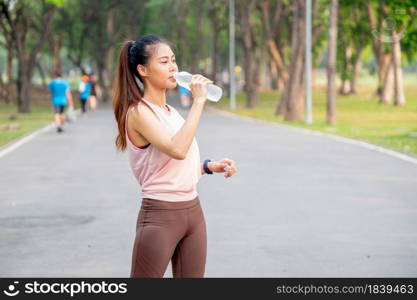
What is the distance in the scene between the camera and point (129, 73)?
462cm

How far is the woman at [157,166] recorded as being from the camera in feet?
14.7

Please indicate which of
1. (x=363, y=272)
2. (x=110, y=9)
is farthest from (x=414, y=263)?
(x=110, y=9)

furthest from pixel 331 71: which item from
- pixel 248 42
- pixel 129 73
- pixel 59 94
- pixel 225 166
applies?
pixel 129 73

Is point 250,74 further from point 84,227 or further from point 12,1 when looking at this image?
point 84,227

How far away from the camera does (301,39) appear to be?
35406 millimetres

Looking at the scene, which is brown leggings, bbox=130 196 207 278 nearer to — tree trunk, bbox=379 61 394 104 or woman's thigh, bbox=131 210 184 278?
woman's thigh, bbox=131 210 184 278

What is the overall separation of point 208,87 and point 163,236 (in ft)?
2.30

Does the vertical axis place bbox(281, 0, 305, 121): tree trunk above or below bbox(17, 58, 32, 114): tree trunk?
above

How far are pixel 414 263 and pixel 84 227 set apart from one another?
3.47m

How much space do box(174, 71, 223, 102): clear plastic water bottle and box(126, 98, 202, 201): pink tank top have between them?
22 centimetres

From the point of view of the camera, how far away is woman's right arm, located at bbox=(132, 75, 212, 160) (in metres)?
4.30

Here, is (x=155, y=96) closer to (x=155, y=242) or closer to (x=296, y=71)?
(x=155, y=242)

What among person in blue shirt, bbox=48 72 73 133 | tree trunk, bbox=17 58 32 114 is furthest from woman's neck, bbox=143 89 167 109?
tree trunk, bbox=17 58 32 114

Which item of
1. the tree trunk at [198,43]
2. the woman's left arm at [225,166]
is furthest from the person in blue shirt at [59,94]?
the tree trunk at [198,43]
